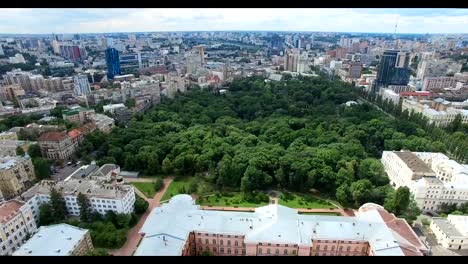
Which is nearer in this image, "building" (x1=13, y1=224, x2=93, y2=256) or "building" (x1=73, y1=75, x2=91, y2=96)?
"building" (x1=13, y1=224, x2=93, y2=256)

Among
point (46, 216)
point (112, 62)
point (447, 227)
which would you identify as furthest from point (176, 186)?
point (112, 62)

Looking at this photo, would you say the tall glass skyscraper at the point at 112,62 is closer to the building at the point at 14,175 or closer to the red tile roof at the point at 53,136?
the red tile roof at the point at 53,136

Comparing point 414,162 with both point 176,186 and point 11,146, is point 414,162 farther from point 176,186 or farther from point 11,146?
point 11,146

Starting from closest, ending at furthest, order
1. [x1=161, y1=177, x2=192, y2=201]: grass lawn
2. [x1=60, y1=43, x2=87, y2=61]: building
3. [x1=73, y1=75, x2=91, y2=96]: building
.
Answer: [x1=161, y1=177, x2=192, y2=201]: grass lawn
[x1=73, y1=75, x2=91, y2=96]: building
[x1=60, y1=43, x2=87, y2=61]: building

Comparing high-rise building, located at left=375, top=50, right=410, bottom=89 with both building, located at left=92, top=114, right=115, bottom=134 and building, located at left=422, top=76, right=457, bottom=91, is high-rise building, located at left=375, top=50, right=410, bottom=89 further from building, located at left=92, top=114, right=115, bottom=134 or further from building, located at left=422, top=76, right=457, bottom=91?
building, located at left=92, top=114, right=115, bottom=134

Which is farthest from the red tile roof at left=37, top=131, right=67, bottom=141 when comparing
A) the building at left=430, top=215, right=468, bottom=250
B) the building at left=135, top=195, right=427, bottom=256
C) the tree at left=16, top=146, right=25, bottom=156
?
the building at left=430, top=215, right=468, bottom=250

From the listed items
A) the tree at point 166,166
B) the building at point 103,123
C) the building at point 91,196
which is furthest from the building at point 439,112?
the building at point 103,123
